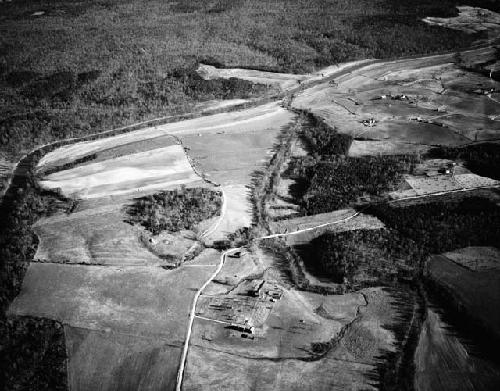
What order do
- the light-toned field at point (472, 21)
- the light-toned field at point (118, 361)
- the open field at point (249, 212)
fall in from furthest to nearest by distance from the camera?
the light-toned field at point (472, 21) < the open field at point (249, 212) < the light-toned field at point (118, 361)

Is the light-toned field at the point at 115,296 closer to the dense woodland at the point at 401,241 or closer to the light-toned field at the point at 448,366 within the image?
the dense woodland at the point at 401,241

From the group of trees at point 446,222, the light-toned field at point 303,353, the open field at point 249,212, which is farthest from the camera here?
the group of trees at point 446,222

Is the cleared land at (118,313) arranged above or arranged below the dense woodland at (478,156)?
below

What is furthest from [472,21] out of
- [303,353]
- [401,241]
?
[303,353]

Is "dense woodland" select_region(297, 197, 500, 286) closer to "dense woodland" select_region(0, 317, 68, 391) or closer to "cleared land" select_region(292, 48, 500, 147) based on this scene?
"cleared land" select_region(292, 48, 500, 147)

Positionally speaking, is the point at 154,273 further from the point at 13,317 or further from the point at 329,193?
the point at 329,193

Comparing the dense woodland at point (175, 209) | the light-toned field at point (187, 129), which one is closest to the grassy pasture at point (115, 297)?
the dense woodland at point (175, 209)

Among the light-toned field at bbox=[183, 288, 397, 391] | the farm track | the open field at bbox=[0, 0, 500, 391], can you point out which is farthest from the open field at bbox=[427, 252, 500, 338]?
the farm track

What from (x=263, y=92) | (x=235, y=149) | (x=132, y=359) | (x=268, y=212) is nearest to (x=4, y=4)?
(x=263, y=92)
